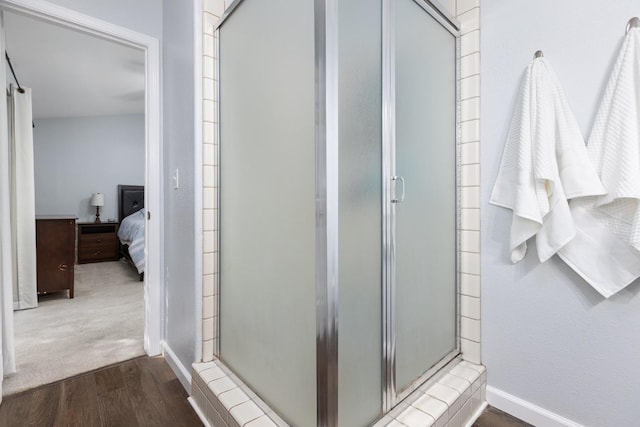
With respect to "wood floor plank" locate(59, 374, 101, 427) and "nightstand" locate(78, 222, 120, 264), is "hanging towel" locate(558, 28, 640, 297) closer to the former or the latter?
"wood floor plank" locate(59, 374, 101, 427)

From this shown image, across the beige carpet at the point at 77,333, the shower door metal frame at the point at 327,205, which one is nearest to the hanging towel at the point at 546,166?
the shower door metal frame at the point at 327,205

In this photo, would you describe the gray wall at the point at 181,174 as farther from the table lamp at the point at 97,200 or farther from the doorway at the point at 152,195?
the table lamp at the point at 97,200

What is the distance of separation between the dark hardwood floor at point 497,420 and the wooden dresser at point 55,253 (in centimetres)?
366

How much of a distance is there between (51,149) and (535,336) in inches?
268

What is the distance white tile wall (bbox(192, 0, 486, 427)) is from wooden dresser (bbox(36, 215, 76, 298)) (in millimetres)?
2579

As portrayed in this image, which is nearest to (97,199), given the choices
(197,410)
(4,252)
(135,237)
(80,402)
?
(135,237)

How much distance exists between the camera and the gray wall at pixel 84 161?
4.98m

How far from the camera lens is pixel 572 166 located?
3.64ft

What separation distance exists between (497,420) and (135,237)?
13.6ft

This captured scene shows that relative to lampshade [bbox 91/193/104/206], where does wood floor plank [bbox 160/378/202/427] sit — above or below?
below

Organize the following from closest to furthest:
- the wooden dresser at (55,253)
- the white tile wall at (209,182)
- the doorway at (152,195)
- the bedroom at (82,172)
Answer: the white tile wall at (209,182) → the doorway at (152,195) → the bedroom at (82,172) → the wooden dresser at (55,253)

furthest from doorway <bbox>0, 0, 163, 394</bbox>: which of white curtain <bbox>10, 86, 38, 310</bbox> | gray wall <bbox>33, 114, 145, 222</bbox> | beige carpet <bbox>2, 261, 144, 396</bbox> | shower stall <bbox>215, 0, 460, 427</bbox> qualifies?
gray wall <bbox>33, 114, 145, 222</bbox>

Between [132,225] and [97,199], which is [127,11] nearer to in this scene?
[132,225]

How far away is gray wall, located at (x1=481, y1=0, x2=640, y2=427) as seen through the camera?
42.4 inches
